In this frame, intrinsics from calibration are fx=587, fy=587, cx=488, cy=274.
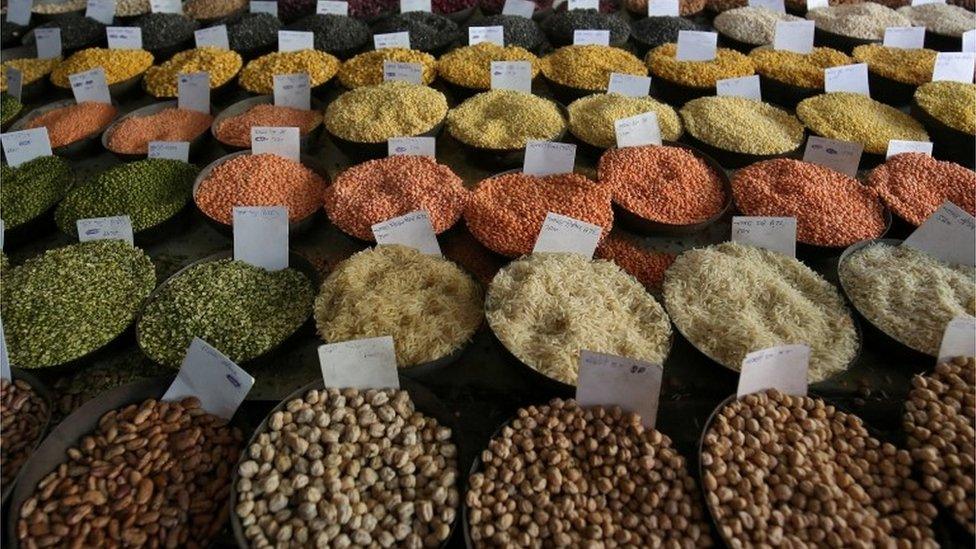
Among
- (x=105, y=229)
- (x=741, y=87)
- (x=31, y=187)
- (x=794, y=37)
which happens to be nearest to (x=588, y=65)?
(x=741, y=87)

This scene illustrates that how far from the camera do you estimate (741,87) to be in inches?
121

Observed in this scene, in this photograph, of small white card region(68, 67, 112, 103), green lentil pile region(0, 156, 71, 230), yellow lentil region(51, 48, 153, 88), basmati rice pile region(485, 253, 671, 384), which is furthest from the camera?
yellow lentil region(51, 48, 153, 88)

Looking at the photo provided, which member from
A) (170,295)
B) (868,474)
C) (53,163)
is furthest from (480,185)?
(53,163)

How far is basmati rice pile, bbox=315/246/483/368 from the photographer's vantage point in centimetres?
184

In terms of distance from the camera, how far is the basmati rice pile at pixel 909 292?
1874mm

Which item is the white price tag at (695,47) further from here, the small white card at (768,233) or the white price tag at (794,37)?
the small white card at (768,233)

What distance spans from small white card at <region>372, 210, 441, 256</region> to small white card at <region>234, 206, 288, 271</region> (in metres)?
0.36

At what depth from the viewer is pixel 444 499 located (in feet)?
4.77

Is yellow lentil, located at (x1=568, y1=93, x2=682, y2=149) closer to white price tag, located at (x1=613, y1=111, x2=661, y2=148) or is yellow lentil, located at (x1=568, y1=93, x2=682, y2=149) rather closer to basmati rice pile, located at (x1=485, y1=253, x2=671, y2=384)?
white price tag, located at (x1=613, y1=111, x2=661, y2=148)

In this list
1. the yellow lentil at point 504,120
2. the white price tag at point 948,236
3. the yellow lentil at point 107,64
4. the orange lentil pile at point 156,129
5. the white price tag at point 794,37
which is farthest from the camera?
the white price tag at point 794,37

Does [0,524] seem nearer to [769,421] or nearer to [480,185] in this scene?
[480,185]

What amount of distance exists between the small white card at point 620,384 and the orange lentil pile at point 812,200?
1079mm

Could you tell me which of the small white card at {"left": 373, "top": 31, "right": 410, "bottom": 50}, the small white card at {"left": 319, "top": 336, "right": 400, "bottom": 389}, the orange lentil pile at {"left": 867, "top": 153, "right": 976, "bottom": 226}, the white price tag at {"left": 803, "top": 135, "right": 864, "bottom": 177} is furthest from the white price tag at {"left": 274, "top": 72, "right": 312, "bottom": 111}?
the orange lentil pile at {"left": 867, "top": 153, "right": 976, "bottom": 226}

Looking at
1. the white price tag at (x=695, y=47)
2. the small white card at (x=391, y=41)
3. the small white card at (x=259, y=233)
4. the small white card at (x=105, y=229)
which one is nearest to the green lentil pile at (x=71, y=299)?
the small white card at (x=105, y=229)
